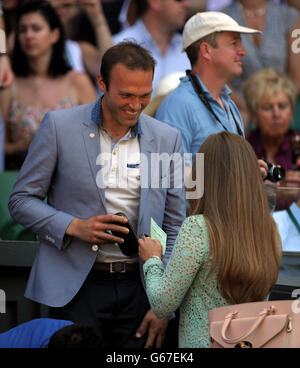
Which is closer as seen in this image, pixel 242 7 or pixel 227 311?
pixel 227 311

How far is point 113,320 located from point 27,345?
0.67 meters

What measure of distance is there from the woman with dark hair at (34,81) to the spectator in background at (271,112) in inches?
49.7

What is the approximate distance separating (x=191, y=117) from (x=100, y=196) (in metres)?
0.85

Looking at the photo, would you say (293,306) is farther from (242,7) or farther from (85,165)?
(242,7)

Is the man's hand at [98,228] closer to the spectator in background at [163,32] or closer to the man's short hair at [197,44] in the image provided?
the man's short hair at [197,44]

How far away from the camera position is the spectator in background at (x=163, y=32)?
6.04m

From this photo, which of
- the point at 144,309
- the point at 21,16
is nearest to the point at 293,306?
the point at 144,309

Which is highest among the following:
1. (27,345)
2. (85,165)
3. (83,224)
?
(85,165)

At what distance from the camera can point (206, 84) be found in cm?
381

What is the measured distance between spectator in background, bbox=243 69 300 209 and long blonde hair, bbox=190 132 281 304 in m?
2.48

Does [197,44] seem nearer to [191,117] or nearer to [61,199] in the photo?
[191,117]

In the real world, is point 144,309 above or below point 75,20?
below

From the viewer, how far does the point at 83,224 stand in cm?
289

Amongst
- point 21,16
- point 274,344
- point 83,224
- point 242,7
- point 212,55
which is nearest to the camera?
point 274,344
